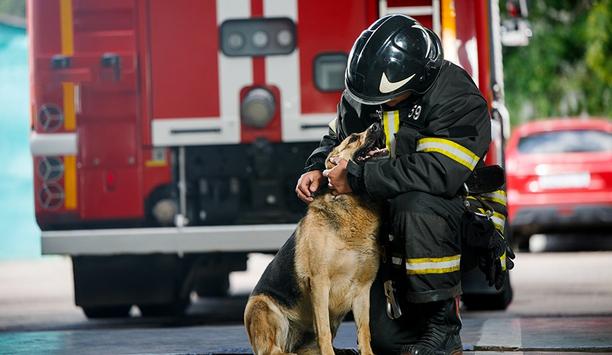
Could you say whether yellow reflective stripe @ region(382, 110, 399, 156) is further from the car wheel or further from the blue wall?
the blue wall

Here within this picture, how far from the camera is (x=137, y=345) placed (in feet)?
22.8

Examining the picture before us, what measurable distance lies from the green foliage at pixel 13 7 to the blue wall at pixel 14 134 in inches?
221

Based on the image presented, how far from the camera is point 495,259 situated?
18.4ft

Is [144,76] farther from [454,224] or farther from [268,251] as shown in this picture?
[454,224]

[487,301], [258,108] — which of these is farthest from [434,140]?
[487,301]

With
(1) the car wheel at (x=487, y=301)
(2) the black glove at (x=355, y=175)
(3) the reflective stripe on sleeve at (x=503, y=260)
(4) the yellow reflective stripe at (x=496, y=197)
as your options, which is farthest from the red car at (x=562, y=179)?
(2) the black glove at (x=355, y=175)

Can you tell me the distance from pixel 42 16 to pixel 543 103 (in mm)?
16740

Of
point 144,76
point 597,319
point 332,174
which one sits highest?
point 144,76

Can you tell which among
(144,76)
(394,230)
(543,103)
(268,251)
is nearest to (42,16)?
(144,76)

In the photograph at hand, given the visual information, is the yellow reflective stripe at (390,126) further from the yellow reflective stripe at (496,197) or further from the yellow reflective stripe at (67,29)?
the yellow reflective stripe at (67,29)

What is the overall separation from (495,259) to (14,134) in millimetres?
13174

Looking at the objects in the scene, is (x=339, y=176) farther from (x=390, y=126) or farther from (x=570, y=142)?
(x=570, y=142)

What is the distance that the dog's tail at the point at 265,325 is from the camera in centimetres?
563

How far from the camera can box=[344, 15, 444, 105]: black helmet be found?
5.58 metres
